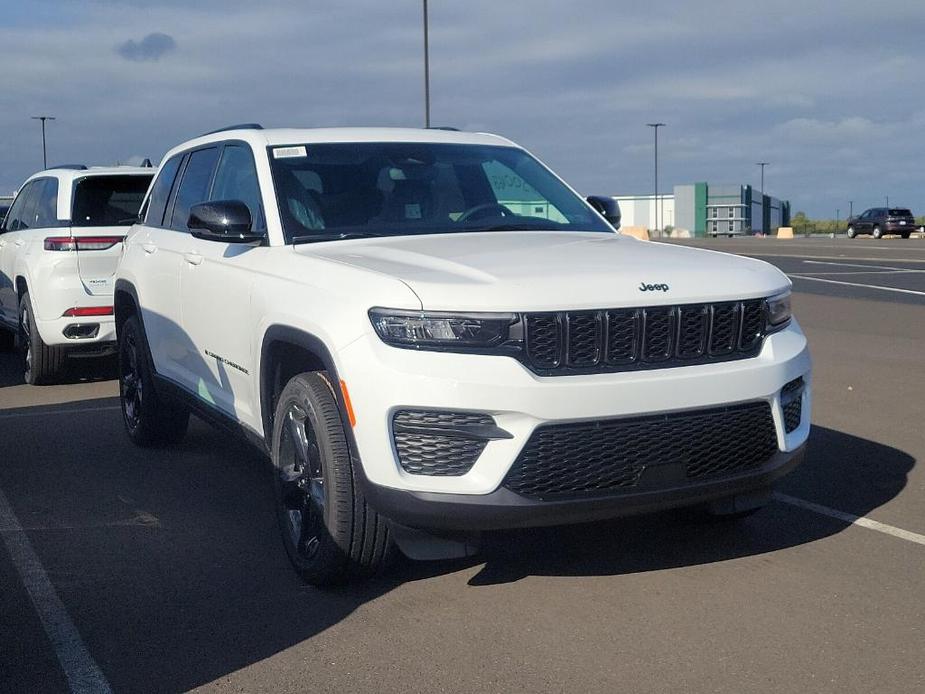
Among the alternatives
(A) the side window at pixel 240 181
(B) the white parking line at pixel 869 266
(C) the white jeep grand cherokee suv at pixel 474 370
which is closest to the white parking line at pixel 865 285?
(B) the white parking line at pixel 869 266

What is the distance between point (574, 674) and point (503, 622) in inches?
21.4

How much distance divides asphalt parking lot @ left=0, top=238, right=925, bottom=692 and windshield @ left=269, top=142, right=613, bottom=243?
1.45 meters

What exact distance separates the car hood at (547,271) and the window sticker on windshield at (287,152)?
68 centimetres

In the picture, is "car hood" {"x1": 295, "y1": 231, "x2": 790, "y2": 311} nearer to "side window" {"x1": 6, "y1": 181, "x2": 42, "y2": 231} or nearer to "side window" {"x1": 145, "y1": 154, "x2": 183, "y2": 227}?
"side window" {"x1": 145, "y1": 154, "x2": 183, "y2": 227}

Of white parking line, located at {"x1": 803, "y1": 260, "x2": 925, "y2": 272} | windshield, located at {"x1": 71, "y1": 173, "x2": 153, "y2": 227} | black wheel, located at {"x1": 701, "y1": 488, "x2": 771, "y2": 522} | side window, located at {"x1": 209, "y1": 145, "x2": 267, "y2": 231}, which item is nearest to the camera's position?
black wheel, located at {"x1": 701, "y1": 488, "x2": 771, "y2": 522}

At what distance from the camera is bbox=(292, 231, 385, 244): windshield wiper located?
5.34m

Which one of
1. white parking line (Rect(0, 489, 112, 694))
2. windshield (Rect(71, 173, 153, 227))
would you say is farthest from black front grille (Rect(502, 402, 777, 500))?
windshield (Rect(71, 173, 153, 227))

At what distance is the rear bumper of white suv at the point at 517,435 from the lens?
4.11m

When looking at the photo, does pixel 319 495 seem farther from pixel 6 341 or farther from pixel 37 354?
pixel 6 341

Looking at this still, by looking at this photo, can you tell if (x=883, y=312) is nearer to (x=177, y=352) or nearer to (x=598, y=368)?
(x=177, y=352)

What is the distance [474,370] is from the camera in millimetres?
4109

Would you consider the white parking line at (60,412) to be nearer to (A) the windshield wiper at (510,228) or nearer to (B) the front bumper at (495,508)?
(A) the windshield wiper at (510,228)

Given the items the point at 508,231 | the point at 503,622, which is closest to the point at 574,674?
the point at 503,622

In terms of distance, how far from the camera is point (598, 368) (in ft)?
14.0
